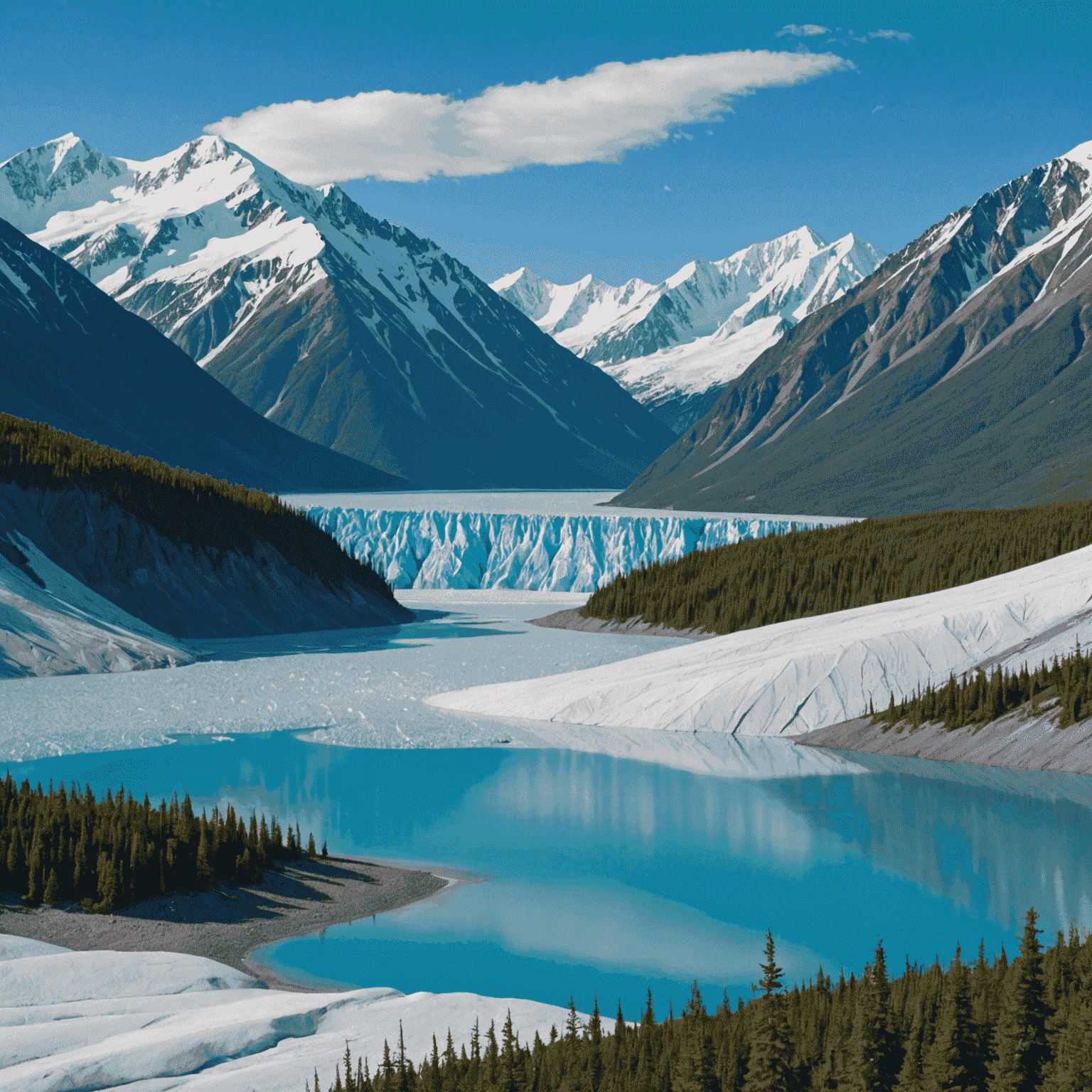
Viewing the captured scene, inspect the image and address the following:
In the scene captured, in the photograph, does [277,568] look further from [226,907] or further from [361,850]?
[226,907]

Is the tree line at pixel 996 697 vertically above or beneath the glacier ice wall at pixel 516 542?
beneath

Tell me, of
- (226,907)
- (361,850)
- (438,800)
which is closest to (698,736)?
(438,800)

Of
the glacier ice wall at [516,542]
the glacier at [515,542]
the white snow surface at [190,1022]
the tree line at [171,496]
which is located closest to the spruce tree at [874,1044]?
the white snow surface at [190,1022]

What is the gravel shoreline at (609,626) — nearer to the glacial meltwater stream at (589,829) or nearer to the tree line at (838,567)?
the tree line at (838,567)

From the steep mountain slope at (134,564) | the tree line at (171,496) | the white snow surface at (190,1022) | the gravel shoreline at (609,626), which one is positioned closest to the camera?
the white snow surface at (190,1022)

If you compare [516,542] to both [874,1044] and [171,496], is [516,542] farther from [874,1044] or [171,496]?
[874,1044]

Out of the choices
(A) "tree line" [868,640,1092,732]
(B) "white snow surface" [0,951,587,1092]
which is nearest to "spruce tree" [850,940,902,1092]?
(B) "white snow surface" [0,951,587,1092]
